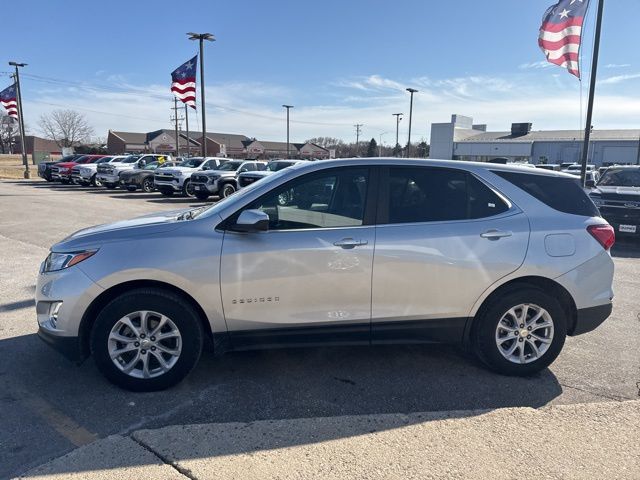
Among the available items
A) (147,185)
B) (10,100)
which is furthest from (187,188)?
(10,100)

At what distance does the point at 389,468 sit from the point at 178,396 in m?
1.65

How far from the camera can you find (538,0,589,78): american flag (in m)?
12.0

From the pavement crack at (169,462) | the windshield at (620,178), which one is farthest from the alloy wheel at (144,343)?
the windshield at (620,178)

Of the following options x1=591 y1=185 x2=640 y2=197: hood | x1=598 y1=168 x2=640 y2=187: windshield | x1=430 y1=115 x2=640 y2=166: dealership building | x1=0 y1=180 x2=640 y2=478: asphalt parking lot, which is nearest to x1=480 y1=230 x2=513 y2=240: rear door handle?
x1=0 y1=180 x2=640 y2=478: asphalt parking lot

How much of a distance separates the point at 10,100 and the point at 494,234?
3926 centimetres

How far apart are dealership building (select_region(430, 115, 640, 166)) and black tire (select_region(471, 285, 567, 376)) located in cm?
5272

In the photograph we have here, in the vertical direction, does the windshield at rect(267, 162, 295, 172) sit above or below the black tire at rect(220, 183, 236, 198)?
above

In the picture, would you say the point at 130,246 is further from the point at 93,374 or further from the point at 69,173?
the point at 69,173

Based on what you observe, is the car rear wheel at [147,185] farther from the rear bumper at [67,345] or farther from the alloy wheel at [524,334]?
the alloy wheel at [524,334]

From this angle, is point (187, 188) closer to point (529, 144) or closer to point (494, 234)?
point (494, 234)

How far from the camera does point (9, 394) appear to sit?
3512 mm

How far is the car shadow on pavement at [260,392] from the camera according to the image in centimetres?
313

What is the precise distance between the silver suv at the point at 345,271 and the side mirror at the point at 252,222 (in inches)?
0.4

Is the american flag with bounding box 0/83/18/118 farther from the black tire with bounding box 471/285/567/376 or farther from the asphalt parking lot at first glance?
the black tire with bounding box 471/285/567/376
